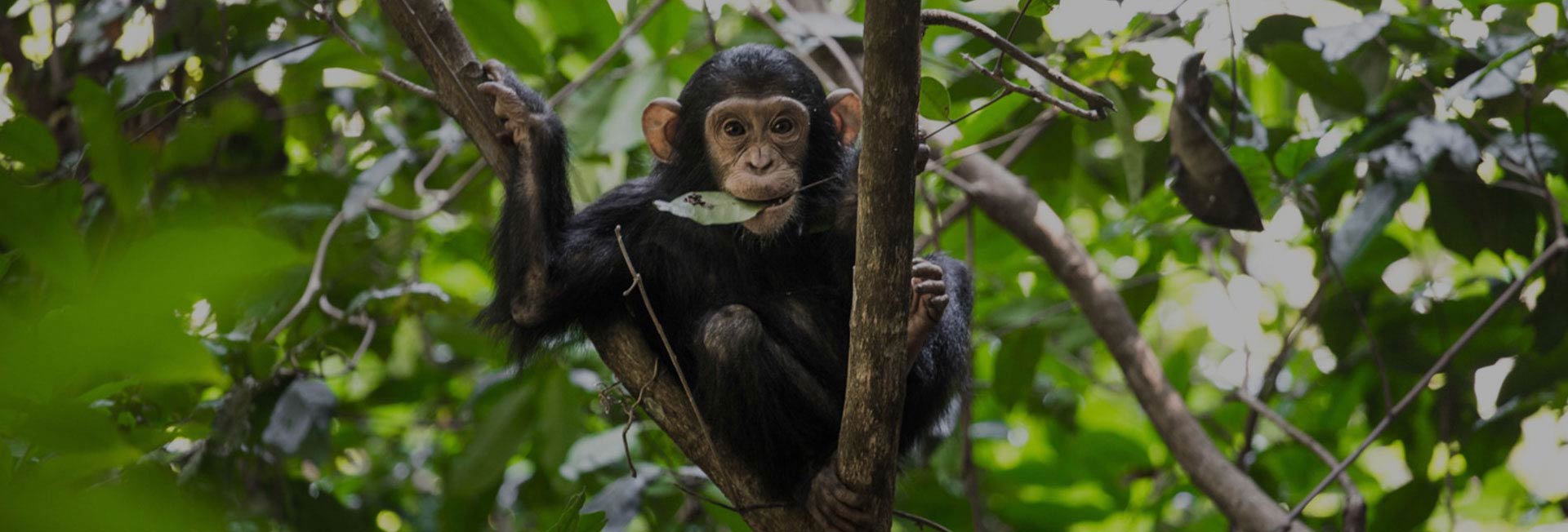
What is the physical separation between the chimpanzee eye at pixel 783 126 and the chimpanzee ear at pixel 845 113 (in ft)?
0.67

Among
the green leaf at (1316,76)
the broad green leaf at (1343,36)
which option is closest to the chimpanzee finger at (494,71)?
the broad green leaf at (1343,36)

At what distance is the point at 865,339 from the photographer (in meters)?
2.78

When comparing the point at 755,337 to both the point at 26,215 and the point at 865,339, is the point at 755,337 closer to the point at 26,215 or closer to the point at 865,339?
the point at 865,339

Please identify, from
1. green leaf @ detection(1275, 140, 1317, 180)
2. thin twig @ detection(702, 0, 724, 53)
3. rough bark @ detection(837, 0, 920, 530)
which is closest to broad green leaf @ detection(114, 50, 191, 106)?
thin twig @ detection(702, 0, 724, 53)

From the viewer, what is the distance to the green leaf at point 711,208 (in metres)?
3.09

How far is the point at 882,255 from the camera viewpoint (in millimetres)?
2646

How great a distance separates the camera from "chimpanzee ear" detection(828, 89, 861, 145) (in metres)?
4.07

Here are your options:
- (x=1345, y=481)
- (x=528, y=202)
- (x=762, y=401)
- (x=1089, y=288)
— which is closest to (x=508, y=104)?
(x=528, y=202)

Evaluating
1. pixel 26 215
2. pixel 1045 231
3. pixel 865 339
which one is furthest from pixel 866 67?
pixel 1045 231

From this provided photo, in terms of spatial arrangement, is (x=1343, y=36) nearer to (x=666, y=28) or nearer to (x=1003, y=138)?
(x=1003, y=138)

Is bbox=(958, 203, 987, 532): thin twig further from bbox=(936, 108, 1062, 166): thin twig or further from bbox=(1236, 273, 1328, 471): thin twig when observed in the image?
bbox=(1236, 273, 1328, 471): thin twig

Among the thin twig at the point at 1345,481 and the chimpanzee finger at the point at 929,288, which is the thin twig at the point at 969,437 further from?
the chimpanzee finger at the point at 929,288

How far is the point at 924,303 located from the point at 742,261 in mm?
819

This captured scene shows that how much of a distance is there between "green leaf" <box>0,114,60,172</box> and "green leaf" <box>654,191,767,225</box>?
1423mm
